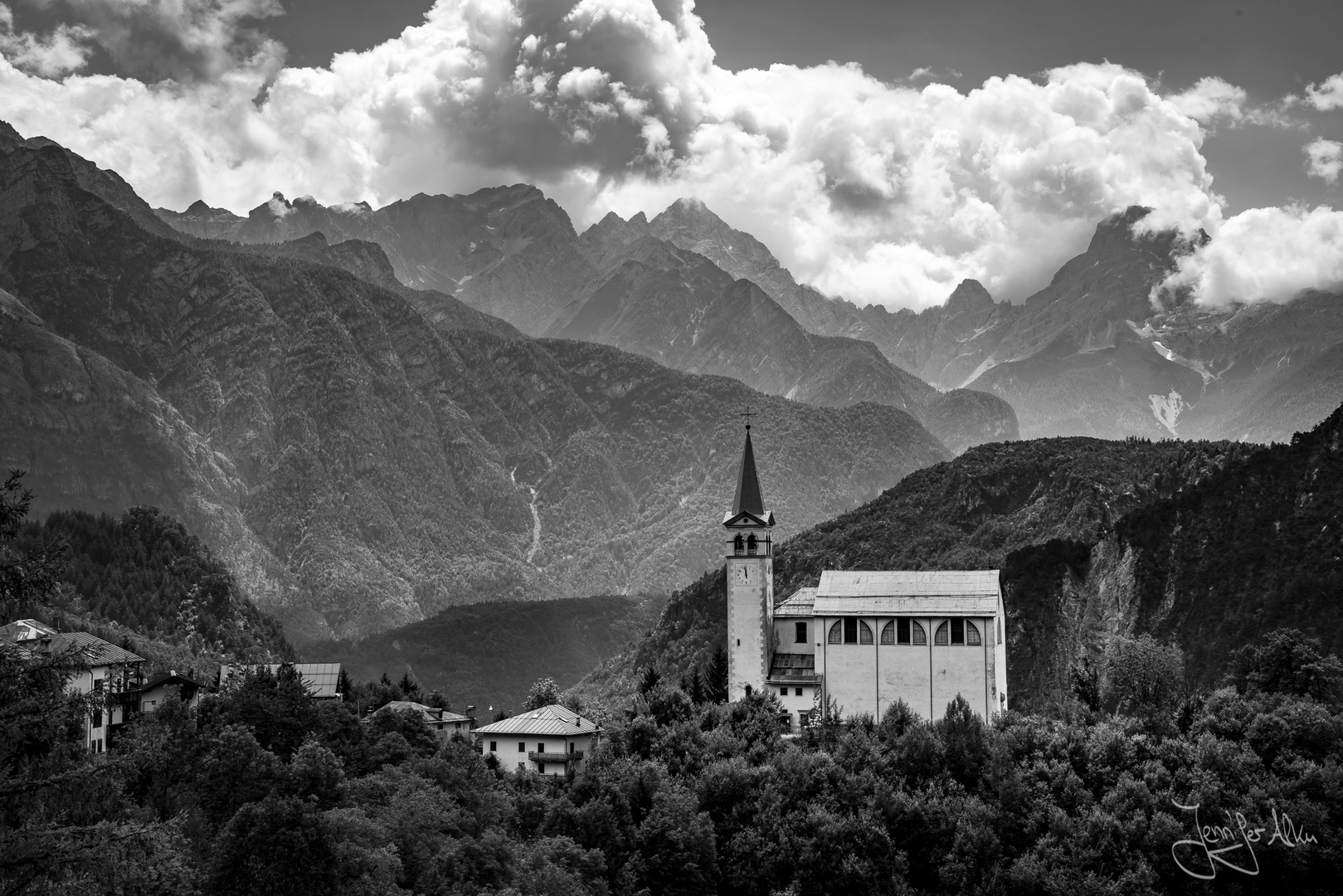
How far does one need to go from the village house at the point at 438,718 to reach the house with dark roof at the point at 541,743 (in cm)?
400

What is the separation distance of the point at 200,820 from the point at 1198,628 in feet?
350

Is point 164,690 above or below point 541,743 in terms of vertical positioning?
above

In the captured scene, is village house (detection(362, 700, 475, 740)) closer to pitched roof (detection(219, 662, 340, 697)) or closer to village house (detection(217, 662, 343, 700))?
village house (detection(217, 662, 343, 700))

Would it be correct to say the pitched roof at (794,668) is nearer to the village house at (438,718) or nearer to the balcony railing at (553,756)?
the balcony railing at (553,756)

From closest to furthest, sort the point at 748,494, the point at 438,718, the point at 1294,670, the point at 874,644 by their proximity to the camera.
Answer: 1. the point at 874,644
2. the point at 1294,670
3. the point at 748,494
4. the point at 438,718

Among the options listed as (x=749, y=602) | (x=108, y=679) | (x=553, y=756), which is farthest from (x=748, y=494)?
(x=108, y=679)

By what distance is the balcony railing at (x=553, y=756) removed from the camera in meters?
104

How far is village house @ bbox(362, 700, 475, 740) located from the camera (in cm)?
10825

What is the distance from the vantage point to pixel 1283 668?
103188 millimetres
